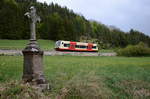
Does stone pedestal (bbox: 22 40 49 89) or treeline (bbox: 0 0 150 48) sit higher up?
treeline (bbox: 0 0 150 48)

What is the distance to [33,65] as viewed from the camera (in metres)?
5.36

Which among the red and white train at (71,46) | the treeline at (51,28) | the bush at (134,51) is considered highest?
the treeline at (51,28)

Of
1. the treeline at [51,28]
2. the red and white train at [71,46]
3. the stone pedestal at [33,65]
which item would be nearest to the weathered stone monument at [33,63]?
the stone pedestal at [33,65]

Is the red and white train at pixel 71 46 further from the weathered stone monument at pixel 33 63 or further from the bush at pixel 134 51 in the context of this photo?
the weathered stone monument at pixel 33 63

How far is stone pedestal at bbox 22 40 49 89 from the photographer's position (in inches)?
209

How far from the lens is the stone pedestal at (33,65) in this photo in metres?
5.30

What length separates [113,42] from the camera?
74125 millimetres

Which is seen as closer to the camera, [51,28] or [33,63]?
[33,63]

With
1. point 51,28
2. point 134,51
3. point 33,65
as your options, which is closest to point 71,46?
point 134,51

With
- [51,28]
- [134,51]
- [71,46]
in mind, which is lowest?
[134,51]

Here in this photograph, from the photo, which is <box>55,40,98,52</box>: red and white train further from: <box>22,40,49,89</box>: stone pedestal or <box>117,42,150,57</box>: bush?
<box>22,40,49,89</box>: stone pedestal

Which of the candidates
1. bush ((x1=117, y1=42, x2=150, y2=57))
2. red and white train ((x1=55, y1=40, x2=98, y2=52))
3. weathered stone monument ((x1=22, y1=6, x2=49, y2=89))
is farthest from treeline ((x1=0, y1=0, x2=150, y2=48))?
weathered stone monument ((x1=22, y1=6, x2=49, y2=89))

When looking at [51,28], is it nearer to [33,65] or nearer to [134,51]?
[134,51]

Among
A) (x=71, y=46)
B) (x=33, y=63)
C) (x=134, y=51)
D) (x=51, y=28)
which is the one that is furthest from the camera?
(x=51, y=28)
